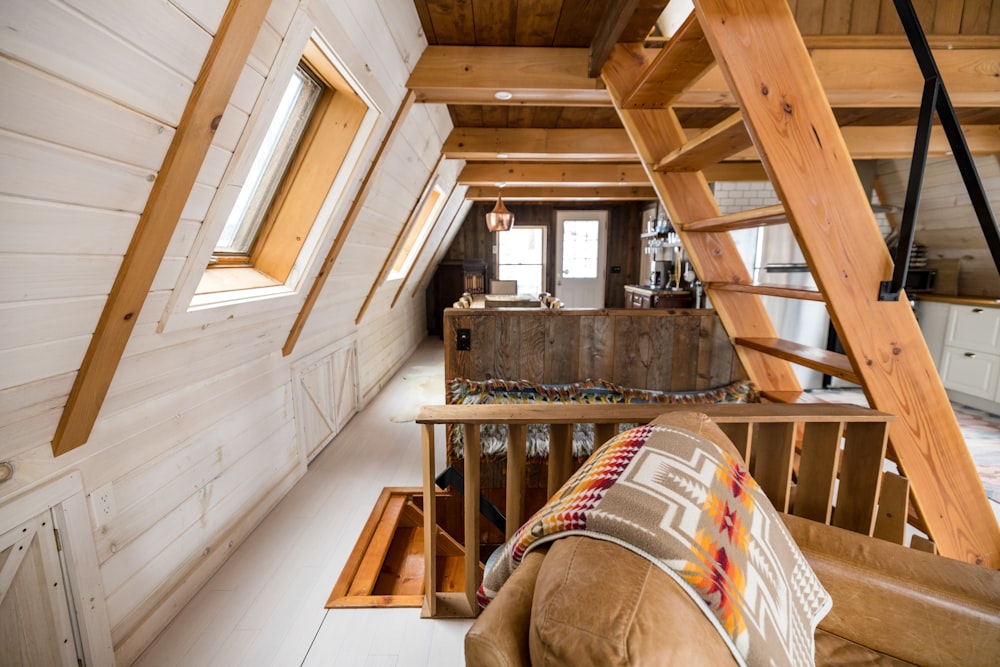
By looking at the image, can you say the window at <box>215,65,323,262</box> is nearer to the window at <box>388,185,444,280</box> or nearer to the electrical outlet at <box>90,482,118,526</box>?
the electrical outlet at <box>90,482,118,526</box>

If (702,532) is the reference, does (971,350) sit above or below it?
above

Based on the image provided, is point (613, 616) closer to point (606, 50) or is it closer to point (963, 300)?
point (606, 50)

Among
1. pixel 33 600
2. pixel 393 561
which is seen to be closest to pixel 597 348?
pixel 393 561

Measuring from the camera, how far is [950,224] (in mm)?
4086

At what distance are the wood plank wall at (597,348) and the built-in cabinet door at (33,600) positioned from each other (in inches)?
64.6

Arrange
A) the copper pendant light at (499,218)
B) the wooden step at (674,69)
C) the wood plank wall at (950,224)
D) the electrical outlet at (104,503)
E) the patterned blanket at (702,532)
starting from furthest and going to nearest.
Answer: the copper pendant light at (499,218) < the wood plank wall at (950,224) < the electrical outlet at (104,503) < the wooden step at (674,69) < the patterned blanket at (702,532)

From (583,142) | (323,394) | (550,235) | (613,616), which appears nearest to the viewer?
(613,616)

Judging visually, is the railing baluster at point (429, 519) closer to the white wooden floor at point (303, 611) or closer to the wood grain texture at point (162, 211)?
the white wooden floor at point (303, 611)

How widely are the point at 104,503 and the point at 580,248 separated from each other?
7.34m

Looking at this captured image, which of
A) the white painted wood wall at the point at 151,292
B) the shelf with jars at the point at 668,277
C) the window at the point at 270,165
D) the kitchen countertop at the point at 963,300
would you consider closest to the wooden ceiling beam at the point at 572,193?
the shelf with jars at the point at 668,277

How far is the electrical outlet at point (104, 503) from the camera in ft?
4.24

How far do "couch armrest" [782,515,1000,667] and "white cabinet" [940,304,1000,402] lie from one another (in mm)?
3958

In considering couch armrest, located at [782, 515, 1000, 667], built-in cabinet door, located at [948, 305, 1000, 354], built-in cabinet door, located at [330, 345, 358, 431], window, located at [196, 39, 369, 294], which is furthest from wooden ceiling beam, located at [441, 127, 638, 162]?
built-in cabinet door, located at [948, 305, 1000, 354]

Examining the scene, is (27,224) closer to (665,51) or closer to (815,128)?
(665,51)
